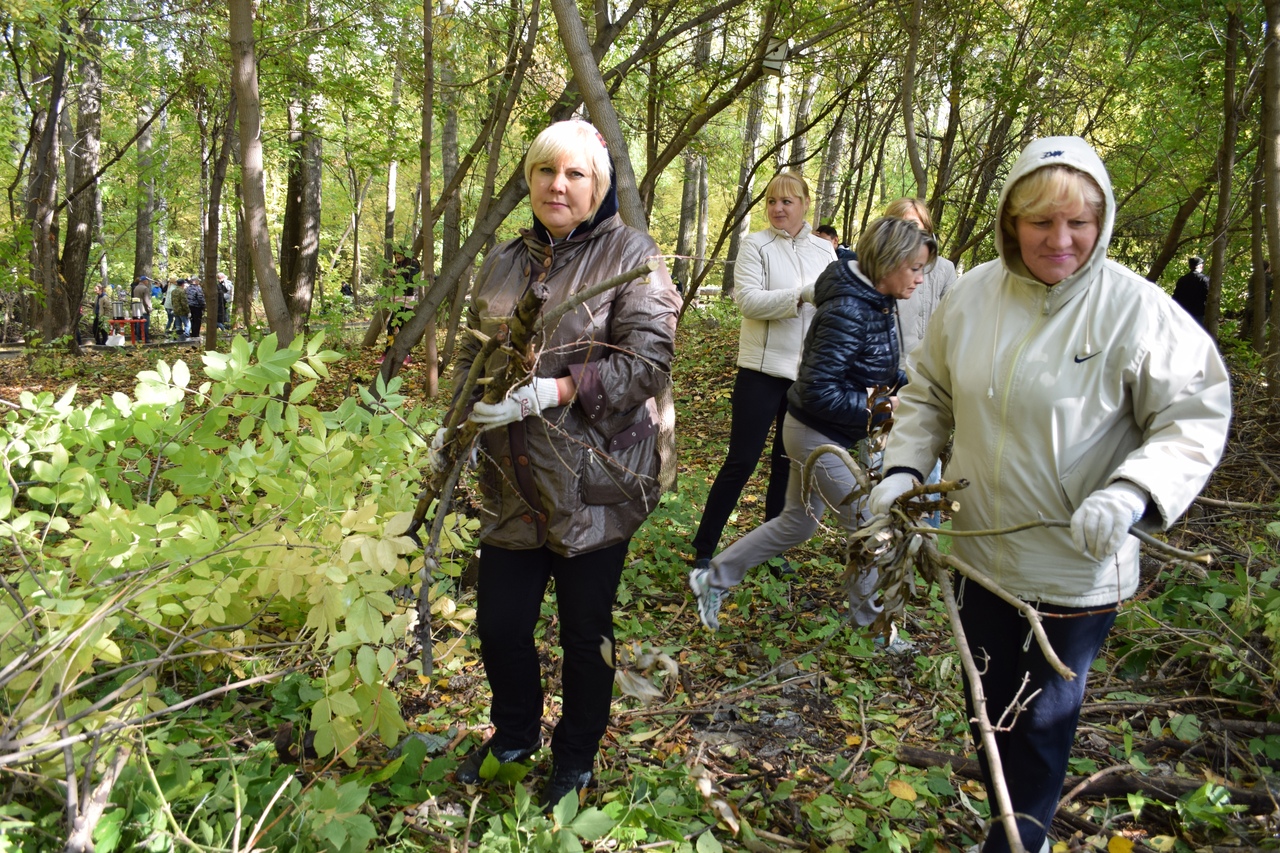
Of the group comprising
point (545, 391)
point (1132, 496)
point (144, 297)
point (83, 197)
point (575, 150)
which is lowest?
point (1132, 496)

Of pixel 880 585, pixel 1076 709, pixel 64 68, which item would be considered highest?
pixel 64 68

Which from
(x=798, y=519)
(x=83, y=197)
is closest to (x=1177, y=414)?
(x=798, y=519)

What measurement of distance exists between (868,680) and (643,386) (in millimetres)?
2004

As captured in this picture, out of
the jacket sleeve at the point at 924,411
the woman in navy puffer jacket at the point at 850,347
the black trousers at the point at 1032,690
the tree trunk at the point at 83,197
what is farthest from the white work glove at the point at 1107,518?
the tree trunk at the point at 83,197

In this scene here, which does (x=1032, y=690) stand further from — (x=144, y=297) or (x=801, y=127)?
(x=144, y=297)

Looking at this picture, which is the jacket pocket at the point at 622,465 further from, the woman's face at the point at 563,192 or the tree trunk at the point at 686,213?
the tree trunk at the point at 686,213

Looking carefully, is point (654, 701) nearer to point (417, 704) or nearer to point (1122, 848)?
point (417, 704)

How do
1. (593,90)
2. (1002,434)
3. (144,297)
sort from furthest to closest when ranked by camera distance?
(144,297), (593,90), (1002,434)

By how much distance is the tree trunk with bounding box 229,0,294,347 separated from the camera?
5.02 metres

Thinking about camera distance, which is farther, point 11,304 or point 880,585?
point 11,304

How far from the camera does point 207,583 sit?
2.52 m

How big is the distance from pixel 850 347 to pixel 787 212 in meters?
1.32

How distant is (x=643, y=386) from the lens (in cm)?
231

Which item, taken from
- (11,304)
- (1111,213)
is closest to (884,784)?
(1111,213)
